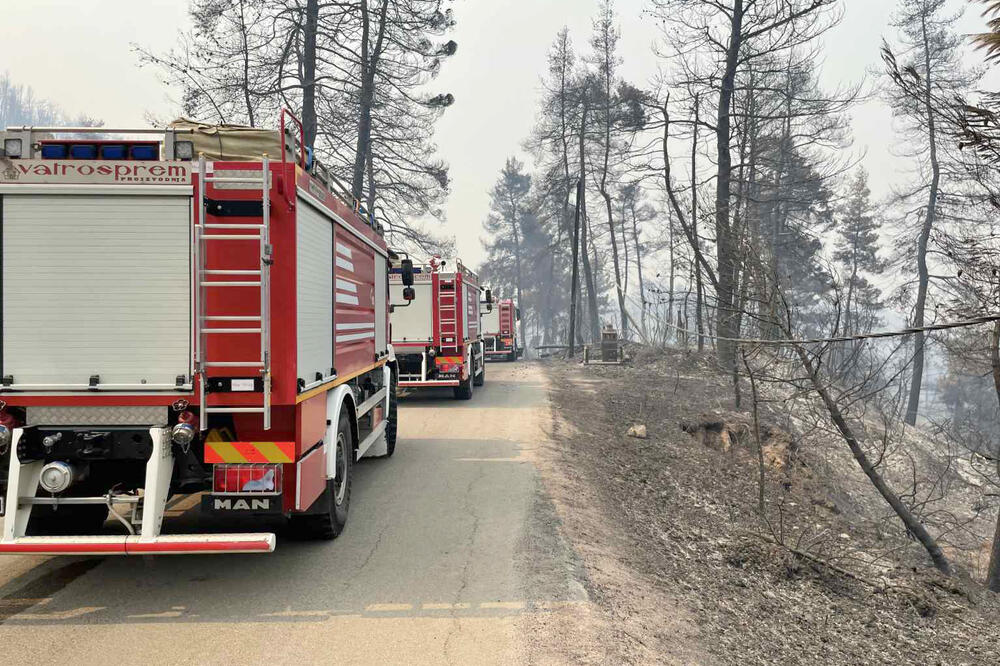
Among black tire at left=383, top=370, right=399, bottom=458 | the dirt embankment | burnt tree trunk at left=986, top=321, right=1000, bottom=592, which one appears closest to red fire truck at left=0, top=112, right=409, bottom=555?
the dirt embankment

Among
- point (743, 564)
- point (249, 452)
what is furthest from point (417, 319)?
point (249, 452)

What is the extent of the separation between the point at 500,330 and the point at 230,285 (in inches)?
1153

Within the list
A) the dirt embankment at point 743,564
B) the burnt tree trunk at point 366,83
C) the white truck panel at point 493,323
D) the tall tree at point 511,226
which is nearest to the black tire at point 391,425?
the dirt embankment at point 743,564

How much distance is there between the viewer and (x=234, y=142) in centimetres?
548

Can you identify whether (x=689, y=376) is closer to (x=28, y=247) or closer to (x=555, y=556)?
(x=555, y=556)

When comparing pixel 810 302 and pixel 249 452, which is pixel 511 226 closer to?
pixel 810 302

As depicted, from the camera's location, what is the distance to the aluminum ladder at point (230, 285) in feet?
15.4

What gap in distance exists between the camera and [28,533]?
16.6 ft

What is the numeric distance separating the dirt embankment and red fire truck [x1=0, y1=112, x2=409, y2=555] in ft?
9.55

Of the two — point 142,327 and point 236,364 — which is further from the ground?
point 142,327

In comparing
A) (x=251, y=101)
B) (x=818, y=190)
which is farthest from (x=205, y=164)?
(x=818, y=190)

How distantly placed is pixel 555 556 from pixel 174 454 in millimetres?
3080

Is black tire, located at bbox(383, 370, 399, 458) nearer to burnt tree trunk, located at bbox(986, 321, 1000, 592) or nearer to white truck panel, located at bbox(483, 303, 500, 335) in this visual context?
burnt tree trunk, located at bbox(986, 321, 1000, 592)

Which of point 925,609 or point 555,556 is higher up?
point 555,556
